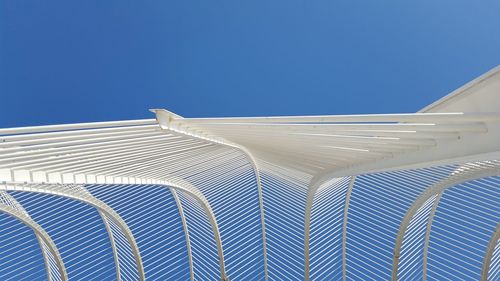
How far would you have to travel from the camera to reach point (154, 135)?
25.5 ft

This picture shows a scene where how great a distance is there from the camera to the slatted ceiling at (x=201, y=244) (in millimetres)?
15344

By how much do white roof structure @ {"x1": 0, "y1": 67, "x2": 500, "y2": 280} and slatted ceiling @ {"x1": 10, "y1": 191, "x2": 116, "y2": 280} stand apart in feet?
0.19

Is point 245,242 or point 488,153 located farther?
point 245,242

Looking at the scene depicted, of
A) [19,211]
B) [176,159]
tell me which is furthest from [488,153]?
[19,211]

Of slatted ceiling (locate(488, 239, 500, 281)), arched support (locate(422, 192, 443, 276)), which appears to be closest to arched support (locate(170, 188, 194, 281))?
arched support (locate(422, 192, 443, 276))

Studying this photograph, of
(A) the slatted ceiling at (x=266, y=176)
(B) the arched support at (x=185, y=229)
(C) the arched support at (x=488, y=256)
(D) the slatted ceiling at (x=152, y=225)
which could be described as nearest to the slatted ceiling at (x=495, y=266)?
(C) the arched support at (x=488, y=256)

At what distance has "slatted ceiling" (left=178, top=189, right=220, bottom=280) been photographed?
15344mm

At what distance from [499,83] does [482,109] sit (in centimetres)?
45

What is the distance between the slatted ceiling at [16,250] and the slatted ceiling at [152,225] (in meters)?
2.40

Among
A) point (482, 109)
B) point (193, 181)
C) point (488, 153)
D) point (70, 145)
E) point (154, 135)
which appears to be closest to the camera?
point (488, 153)

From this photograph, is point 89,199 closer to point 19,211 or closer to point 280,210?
point 19,211

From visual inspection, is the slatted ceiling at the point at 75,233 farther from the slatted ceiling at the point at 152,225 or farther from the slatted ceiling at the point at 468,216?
the slatted ceiling at the point at 468,216

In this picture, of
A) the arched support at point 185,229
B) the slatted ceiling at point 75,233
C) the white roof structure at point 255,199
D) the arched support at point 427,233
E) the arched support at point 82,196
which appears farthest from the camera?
the arched support at point 185,229

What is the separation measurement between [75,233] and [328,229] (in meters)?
8.30
